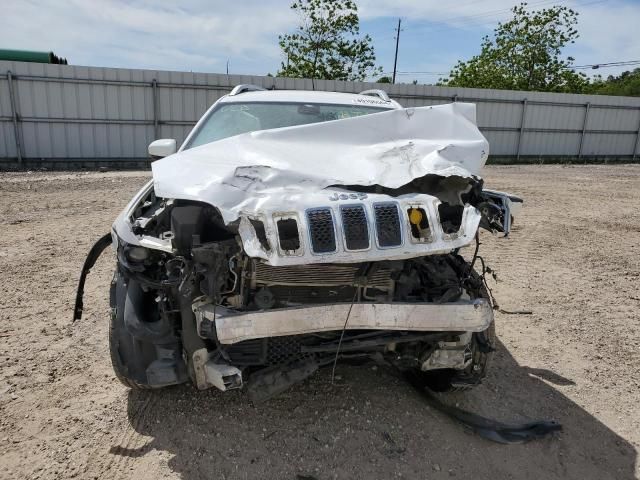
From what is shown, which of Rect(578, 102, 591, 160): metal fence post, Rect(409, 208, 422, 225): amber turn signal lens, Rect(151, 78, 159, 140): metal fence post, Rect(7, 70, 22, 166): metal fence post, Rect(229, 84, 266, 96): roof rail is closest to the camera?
Rect(409, 208, 422, 225): amber turn signal lens

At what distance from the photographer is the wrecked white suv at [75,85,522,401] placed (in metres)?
2.30

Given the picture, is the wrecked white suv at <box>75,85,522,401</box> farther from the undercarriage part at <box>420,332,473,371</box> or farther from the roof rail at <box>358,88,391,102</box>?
the roof rail at <box>358,88,391,102</box>

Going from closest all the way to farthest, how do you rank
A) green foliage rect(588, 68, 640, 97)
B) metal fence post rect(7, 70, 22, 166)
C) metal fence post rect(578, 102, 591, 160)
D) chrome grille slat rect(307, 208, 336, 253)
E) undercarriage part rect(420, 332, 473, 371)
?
chrome grille slat rect(307, 208, 336, 253) < undercarriage part rect(420, 332, 473, 371) < metal fence post rect(7, 70, 22, 166) < metal fence post rect(578, 102, 591, 160) < green foliage rect(588, 68, 640, 97)

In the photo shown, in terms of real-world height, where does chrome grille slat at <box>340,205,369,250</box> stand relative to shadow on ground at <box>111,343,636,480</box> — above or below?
above

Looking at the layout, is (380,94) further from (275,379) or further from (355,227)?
(275,379)

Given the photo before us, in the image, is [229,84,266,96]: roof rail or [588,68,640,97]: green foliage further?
[588,68,640,97]: green foliage

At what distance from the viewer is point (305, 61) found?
2214 centimetres

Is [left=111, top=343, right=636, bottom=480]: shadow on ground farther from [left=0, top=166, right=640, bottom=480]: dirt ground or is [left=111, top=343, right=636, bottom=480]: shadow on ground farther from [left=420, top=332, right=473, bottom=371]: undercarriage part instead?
[left=420, top=332, right=473, bottom=371]: undercarriage part

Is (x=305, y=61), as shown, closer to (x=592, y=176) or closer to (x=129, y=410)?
(x=592, y=176)

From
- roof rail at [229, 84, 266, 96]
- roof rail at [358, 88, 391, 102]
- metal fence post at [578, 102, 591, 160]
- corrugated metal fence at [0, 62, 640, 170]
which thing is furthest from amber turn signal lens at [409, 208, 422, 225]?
metal fence post at [578, 102, 591, 160]

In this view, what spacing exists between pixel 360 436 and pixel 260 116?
2487 millimetres

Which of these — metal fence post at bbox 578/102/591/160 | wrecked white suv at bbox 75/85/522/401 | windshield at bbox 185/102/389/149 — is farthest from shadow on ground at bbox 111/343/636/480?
metal fence post at bbox 578/102/591/160

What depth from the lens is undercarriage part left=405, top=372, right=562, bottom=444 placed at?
2.76 m

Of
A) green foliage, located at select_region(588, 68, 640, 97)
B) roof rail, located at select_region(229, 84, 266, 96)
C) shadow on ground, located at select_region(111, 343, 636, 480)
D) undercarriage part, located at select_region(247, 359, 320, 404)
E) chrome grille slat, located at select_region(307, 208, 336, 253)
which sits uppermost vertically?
green foliage, located at select_region(588, 68, 640, 97)
